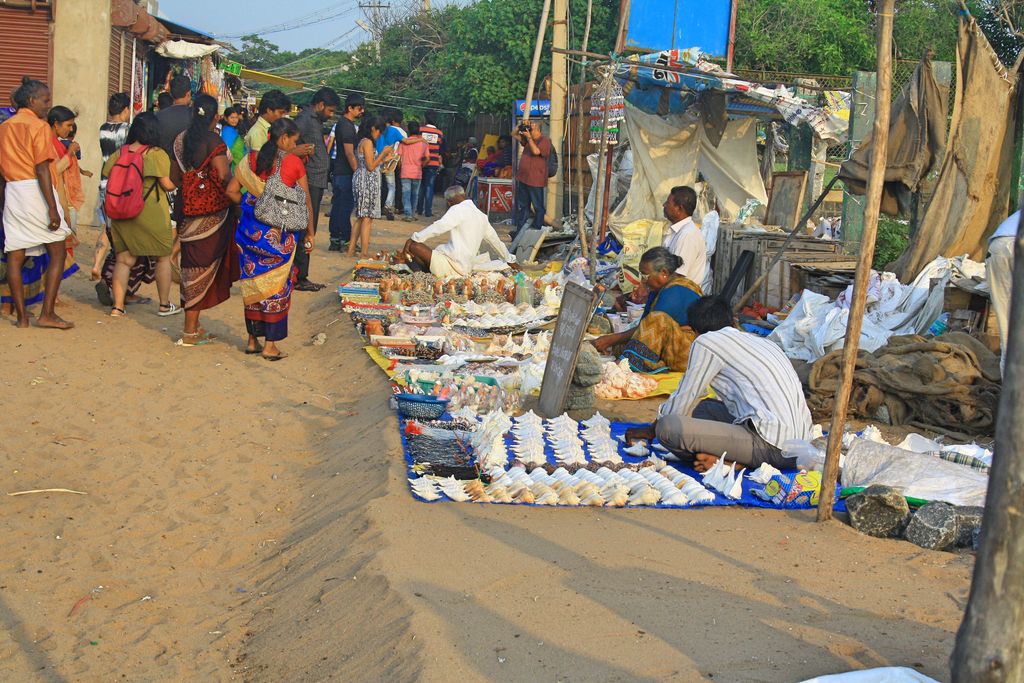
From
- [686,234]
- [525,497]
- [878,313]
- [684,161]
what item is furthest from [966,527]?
[684,161]

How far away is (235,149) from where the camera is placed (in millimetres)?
11078

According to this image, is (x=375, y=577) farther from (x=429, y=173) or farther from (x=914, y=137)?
(x=429, y=173)

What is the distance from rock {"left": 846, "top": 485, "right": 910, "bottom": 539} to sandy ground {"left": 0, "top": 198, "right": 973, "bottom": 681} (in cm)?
10

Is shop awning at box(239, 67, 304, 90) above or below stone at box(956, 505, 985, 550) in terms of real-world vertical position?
above

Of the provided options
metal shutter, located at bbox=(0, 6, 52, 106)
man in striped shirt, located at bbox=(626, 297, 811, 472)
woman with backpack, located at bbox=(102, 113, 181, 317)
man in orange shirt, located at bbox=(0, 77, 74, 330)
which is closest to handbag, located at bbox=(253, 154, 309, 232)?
woman with backpack, located at bbox=(102, 113, 181, 317)

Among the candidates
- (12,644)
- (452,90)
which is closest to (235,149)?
(12,644)

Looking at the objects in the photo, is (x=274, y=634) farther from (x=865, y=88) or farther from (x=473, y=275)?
(x=865, y=88)

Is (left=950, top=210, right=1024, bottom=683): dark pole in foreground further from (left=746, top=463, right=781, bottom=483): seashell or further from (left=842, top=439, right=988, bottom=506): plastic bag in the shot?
(left=746, top=463, right=781, bottom=483): seashell

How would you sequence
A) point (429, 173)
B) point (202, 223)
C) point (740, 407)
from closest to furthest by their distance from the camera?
point (740, 407) → point (202, 223) → point (429, 173)

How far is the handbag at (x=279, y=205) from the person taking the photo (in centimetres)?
754

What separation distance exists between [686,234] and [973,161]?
2.30 metres

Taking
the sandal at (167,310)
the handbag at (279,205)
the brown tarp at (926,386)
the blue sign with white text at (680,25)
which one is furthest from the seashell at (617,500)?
the blue sign with white text at (680,25)

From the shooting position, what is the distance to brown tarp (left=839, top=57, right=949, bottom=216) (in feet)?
28.5

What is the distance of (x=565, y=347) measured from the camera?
21.0ft
